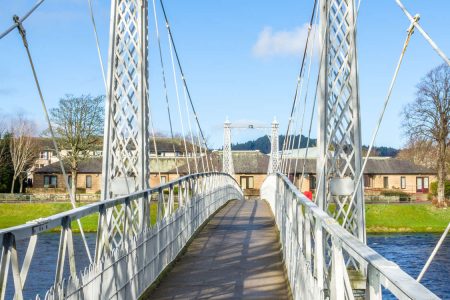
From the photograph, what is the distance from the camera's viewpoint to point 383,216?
55.0m

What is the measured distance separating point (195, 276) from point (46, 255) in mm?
24379

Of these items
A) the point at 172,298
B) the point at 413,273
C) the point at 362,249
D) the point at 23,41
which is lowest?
the point at 413,273

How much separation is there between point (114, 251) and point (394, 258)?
2768 cm

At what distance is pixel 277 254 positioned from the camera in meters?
13.1

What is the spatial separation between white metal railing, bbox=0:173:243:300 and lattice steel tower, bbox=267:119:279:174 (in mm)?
49347

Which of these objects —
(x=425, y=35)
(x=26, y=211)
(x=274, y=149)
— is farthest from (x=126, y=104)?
(x=274, y=149)

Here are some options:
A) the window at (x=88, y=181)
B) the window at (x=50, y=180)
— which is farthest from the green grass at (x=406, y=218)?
the window at (x=50, y=180)

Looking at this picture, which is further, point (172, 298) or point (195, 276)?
point (195, 276)

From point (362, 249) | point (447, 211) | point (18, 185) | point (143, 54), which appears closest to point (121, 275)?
point (362, 249)

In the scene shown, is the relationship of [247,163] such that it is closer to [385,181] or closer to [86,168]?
[385,181]

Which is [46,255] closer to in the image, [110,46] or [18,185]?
[110,46]

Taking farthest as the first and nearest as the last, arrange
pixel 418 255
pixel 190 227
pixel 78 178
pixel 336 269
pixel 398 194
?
pixel 78 178, pixel 398 194, pixel 418 255, pixel 190 227, pixel 336 269

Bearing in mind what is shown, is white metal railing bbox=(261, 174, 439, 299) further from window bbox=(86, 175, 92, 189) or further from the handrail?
window bbox=(86, 175, 92, 189)

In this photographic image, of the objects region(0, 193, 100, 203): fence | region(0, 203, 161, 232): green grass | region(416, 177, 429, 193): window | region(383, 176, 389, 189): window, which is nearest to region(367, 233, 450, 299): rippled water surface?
region(0, 203, 161, 232): green grass
